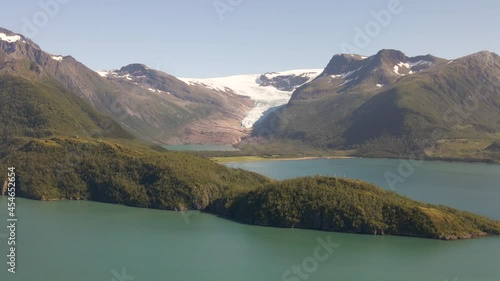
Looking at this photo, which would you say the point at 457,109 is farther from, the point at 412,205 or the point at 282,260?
the point at 282,260

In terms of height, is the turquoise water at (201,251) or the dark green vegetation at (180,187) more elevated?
the dark green vegetation at (180,187)

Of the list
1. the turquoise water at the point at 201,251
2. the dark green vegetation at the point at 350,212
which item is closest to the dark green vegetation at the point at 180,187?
the dark green vegetation at the point at 350,212

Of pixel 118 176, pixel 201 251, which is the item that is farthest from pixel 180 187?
pixel 201 251

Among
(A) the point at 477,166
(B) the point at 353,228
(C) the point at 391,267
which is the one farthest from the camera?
(A) the point at 477,166

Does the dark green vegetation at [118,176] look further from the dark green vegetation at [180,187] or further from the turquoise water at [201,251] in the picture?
the turquoise water at [201,251]

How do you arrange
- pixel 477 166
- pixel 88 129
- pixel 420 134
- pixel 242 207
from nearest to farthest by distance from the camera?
pixel 242 207, pixel 88 129, pixel 477 166, pixel 420 134

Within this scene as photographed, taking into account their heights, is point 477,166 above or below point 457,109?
below

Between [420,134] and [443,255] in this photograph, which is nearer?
[443,255]

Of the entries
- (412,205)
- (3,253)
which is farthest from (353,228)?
(3,253)
